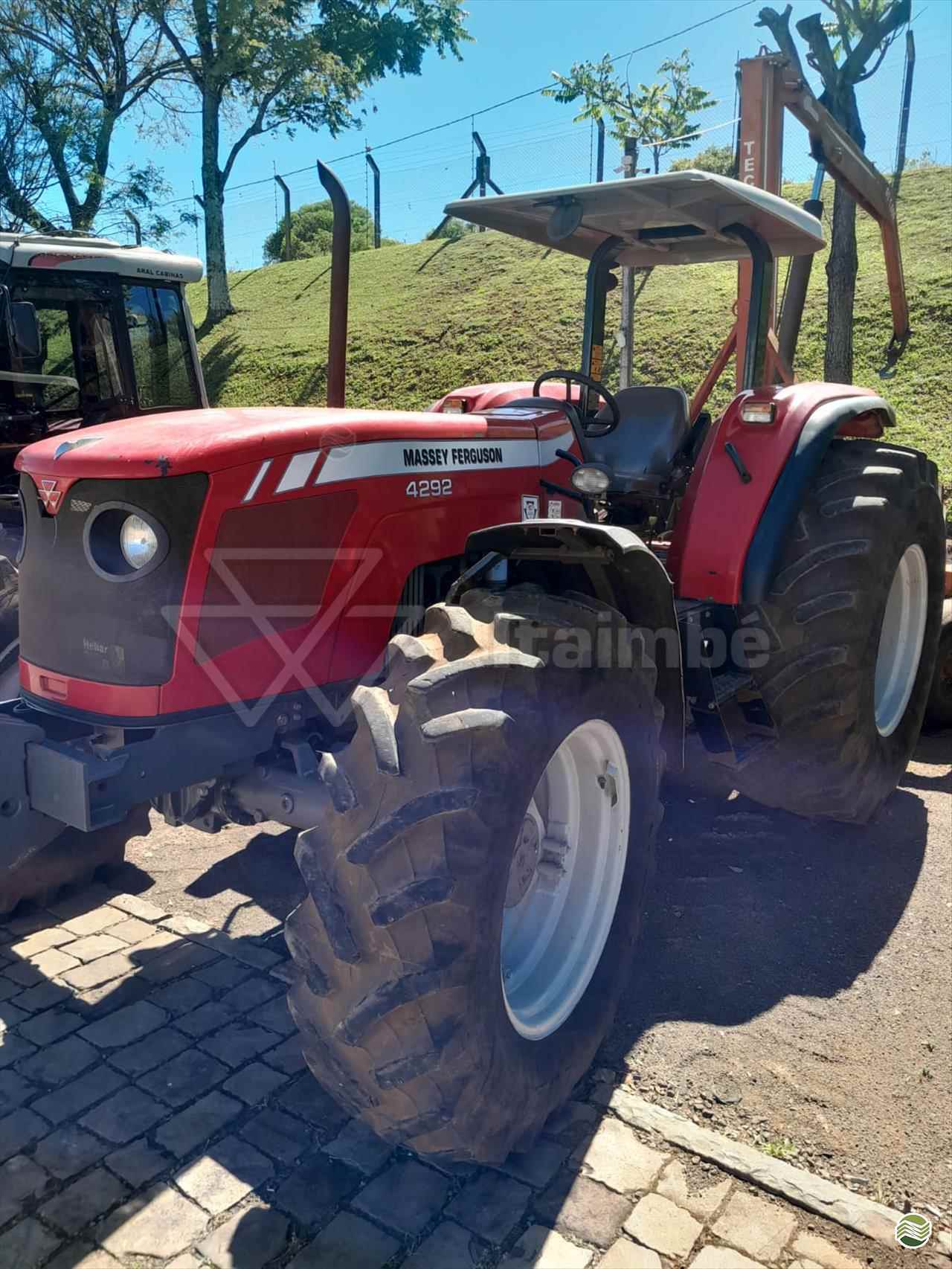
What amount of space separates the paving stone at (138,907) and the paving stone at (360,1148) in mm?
1299

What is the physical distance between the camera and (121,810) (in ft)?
8.04

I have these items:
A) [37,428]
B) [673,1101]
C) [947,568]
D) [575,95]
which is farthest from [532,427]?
[575,95]

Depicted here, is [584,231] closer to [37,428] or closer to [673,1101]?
[673,1101]

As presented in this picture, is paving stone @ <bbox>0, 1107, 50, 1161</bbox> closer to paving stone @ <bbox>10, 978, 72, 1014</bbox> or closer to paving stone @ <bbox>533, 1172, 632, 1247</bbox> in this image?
paving stone @ <bbox>10, 978, 72, 1014</bbox>

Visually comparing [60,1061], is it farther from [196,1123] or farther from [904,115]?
[904,115]

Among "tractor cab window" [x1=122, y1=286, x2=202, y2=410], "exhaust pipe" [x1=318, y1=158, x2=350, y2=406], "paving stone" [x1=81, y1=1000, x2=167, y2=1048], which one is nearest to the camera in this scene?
"paving stone" [x1=81, y1=1000, x2=167, y2=1048]

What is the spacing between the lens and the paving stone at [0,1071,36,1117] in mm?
2582

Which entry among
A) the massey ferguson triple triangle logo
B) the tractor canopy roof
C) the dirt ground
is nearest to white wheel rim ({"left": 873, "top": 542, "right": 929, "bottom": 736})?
the dirt ground

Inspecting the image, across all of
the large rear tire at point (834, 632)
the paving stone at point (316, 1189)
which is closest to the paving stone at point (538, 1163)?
the paving stone at point (316, 1189)

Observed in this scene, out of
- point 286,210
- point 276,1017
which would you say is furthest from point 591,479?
point 286,210

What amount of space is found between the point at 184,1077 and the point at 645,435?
8.68ft

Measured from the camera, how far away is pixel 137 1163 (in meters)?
2.39

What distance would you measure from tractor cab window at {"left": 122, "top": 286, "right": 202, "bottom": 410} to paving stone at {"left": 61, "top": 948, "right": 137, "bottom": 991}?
501 cm

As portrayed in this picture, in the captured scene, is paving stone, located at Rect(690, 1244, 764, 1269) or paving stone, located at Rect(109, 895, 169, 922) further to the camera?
Answer: paving stone, located at Rect(109, 895, 169, 922)
